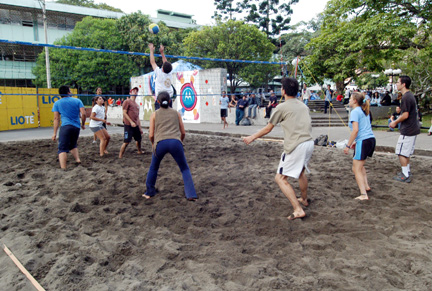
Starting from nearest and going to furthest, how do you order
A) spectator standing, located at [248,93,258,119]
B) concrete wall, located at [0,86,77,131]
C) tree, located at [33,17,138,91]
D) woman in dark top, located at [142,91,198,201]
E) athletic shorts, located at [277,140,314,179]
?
athletic shorts, located at [277,140,314,179], woman in dark top, located at [142,91,198,201], concrete wall, located at [0,86,77,131], spectator standing, located at [248,93,258,119], tree, located at [33,17,138,91]

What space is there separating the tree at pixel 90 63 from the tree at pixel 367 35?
2127 centimetres

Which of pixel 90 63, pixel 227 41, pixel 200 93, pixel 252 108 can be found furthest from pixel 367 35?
pixel 90 63

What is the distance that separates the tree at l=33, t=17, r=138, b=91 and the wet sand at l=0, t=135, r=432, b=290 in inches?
1030

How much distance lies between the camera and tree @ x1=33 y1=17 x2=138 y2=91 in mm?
30047

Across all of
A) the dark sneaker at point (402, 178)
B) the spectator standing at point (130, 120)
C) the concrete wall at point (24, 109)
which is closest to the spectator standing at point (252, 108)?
the concrete wall at point (24, 109)

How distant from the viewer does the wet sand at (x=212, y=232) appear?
2.68 m

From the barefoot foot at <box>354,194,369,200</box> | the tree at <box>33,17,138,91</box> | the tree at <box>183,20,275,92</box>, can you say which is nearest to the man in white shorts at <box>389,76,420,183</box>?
the barefoot foot at <box>354,194,369,200</box>

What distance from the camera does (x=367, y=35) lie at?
12.7 metres

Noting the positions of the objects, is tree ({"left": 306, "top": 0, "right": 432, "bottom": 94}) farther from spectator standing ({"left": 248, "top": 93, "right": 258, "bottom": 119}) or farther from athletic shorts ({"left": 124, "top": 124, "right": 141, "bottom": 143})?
athletic shorts ({"left": 124, "top": 124, "right": 141, "bottom": 143})

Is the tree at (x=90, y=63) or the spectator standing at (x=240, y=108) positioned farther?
the tree at (x=90, y=63)

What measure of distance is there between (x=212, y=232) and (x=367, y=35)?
12.0 metres

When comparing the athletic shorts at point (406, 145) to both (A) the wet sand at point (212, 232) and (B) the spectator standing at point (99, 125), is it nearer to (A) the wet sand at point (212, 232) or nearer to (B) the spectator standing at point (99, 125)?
(A) the wet sand at point (212, 232)

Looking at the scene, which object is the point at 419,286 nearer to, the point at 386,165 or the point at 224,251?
the point at 224,251

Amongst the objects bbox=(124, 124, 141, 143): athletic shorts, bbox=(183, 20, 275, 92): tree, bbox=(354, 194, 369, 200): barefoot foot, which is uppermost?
bbox=(183, 20, 275, 92): tree
